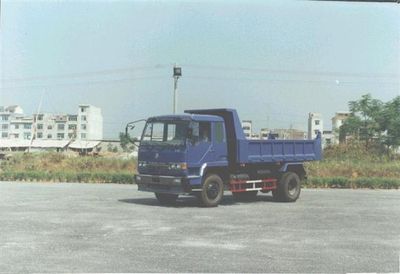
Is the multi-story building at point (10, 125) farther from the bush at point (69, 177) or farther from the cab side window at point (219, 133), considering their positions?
the cab side window at point (219, 133)

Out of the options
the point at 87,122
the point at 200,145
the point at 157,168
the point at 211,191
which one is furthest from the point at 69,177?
the point at 87,122

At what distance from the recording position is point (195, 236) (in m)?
9.86

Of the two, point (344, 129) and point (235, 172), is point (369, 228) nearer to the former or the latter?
point (235, 172)

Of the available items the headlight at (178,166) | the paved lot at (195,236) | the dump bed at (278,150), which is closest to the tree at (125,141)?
the headlight at (178,166)

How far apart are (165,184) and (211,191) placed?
1.32m

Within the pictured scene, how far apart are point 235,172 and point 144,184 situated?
2.66 m

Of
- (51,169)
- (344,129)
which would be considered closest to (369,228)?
(51,169)

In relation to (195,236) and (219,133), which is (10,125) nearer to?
(219,133)

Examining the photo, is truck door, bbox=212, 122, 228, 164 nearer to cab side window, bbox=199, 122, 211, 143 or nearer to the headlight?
cab side window, bbox=199, 122, 211, 143

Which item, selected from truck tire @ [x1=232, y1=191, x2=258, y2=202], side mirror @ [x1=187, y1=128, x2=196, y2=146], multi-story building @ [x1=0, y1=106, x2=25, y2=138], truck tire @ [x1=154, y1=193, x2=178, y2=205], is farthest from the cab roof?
multi-story building @ [x1=0, y1=106, x2=25, y2=138]

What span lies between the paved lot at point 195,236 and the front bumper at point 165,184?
0.52 metres

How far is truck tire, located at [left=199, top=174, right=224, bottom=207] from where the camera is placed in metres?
14.7

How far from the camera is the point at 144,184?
15.1 m

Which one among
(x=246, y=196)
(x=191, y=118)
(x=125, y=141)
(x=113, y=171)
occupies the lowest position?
(x=246, y=196)
